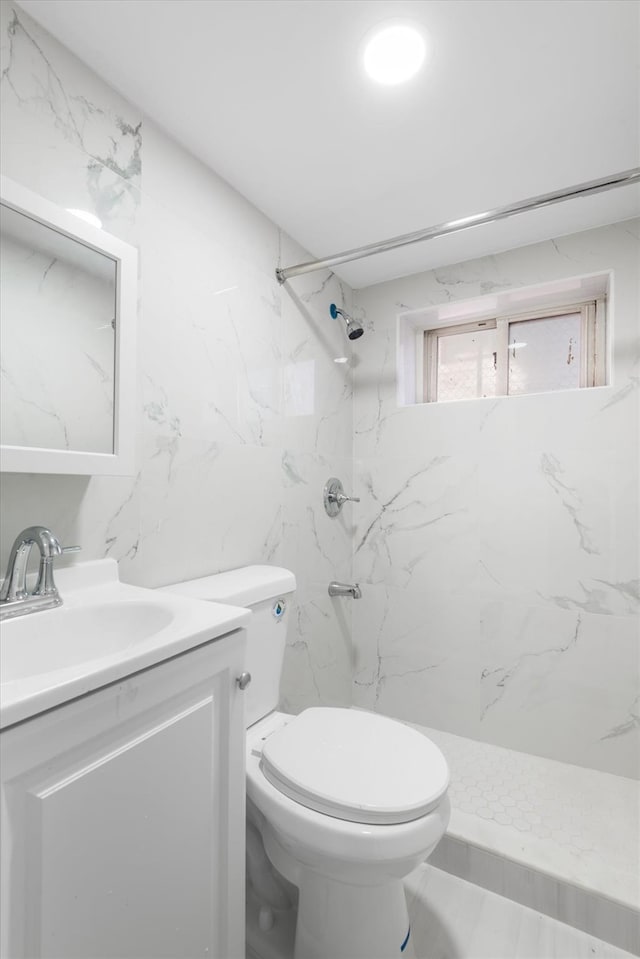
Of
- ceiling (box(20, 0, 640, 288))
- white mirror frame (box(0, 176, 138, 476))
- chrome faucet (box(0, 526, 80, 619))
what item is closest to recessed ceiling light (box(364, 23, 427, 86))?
ceiling (box(20, 0, 640, 288))

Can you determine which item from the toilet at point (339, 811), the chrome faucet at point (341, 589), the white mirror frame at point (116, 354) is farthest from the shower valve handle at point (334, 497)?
the white mirror frame at point (116, 354)

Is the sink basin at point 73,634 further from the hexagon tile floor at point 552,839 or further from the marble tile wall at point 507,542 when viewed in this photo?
the marble tile wall at point 507,542

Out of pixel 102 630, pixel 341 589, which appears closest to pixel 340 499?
pixel 341 589

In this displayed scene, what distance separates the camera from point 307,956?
111 centimetres

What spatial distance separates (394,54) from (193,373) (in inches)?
37.4

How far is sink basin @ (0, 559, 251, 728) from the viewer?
0.73 m

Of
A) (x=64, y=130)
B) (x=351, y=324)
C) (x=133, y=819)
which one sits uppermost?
(x=64, y=130)

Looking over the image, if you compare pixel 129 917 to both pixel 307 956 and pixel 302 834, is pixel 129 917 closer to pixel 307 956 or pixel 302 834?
pixel 302 834

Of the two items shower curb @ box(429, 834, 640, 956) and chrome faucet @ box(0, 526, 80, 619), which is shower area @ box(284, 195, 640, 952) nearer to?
shower curb @ box(429, 834, 640, 956)

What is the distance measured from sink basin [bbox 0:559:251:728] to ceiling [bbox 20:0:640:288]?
1.25 metres

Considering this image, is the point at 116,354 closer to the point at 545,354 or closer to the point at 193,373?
the point at 193,373

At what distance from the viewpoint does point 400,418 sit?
222 centimetres

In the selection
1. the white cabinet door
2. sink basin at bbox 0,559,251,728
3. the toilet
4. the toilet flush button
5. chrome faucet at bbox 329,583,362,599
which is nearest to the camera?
the white cabinet door

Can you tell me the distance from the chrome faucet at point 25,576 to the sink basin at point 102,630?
29 mm
